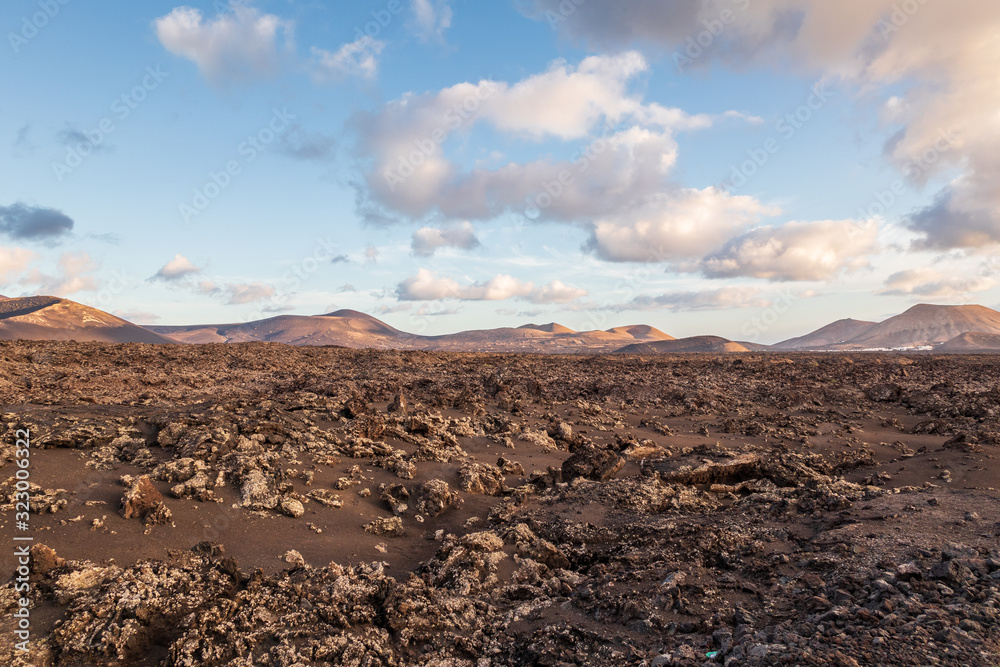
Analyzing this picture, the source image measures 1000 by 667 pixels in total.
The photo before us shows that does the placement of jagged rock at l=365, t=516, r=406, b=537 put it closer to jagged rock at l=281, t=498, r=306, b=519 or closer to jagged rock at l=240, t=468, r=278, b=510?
jagged rock at l=281, t=498, r=306, b=519

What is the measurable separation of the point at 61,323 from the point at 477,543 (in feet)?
277

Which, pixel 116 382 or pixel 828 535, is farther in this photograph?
pixel 116 382

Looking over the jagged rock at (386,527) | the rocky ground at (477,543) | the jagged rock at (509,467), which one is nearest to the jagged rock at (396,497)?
the rocky ground at (477,543)

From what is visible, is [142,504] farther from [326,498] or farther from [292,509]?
[326,498]

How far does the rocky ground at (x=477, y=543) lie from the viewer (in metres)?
3.61

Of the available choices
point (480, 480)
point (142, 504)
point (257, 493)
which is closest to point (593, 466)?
point (480, 480)

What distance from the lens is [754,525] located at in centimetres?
581

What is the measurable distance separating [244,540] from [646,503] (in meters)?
5.04

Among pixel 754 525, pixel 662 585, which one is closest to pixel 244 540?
pixel 662 585

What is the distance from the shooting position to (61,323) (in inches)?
2625

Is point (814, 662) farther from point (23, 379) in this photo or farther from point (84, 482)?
point (23, 379)

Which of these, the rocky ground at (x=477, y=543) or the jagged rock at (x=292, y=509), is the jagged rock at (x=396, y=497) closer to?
the rocky ground at (x=477, y=543)

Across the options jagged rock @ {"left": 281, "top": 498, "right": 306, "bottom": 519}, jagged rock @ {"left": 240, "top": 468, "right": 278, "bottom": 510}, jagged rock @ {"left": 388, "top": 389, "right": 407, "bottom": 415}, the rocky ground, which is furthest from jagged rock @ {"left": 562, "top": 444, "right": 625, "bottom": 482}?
jagged rock @ {"left": 388, "top": 389, "right": 407, "bottom": 415}

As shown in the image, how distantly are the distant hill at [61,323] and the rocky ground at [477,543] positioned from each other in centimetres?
5051
